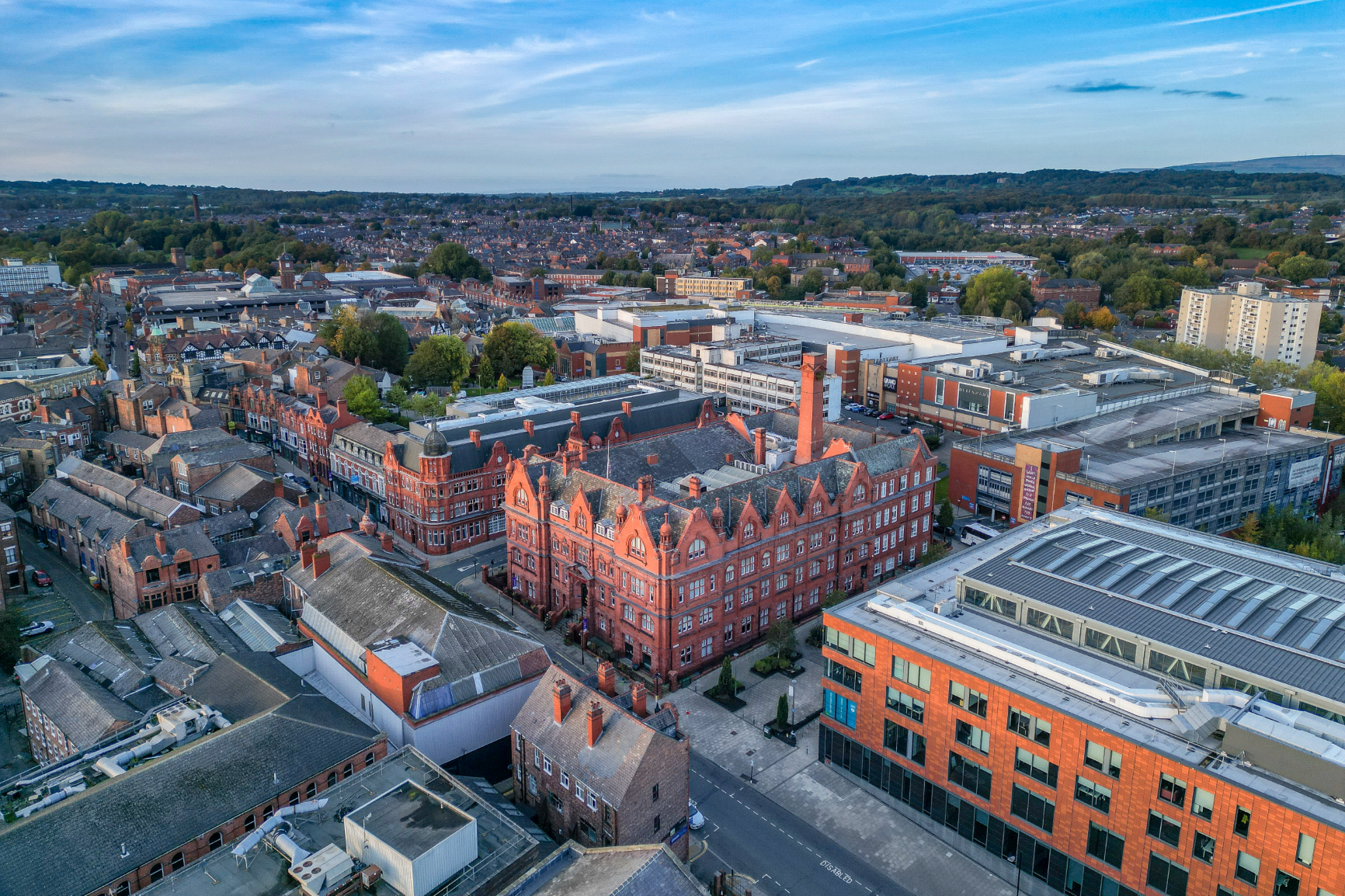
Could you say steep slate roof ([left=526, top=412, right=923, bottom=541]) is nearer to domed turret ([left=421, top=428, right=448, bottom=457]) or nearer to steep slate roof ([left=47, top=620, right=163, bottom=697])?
domed turret ([left=421, top=428, right=448, bottom=457])

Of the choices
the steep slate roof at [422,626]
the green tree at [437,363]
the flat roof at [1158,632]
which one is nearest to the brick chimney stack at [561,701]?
the steep slate roof at [422,626]

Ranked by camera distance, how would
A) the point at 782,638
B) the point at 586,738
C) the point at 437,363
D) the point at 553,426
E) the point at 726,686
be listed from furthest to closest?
the point at 437,363
the point at 553,426
the point at 782,638
the point at 726,686
the point at 586,738

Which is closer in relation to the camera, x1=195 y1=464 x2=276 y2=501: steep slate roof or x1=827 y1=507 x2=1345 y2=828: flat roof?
x1=827 y1=507 x2=1345 y2=828: flat roof

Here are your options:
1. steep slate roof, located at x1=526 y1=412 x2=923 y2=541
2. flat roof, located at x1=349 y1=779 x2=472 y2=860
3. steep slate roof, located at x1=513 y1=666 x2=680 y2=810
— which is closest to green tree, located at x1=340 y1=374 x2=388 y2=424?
steep slate roof, located at x1=526 y1=412 x2=923 y2=541

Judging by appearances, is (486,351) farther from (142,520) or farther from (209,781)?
(209,781)

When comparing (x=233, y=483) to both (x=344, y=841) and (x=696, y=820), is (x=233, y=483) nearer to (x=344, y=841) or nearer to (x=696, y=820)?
(x=344, y=841)

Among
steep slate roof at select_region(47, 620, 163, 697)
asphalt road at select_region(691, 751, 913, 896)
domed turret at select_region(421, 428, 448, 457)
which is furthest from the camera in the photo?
domed turret at select_region(421, 428, 448, 457)

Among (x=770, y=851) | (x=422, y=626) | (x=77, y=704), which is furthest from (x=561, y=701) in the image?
(x=77, y=704)
